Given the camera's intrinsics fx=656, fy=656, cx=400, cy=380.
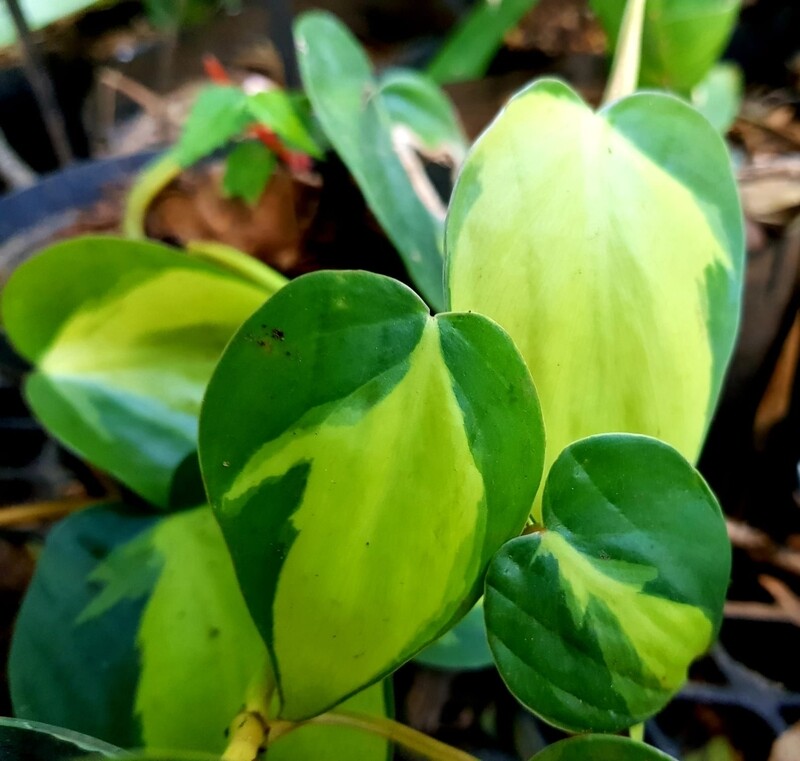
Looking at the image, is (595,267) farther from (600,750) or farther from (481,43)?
(481,43)

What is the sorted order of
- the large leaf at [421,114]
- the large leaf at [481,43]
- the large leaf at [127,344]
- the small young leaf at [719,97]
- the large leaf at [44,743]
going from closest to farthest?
the large leaf at [44,743] → the large leaf at [127,344] → the large leaf at [421,114] → the small young leaf at [719,97] → the large leaf at [481,43]

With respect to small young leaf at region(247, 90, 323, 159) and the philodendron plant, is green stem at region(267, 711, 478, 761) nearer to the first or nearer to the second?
the philodendron plant

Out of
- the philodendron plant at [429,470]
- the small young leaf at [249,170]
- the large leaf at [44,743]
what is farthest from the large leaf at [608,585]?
the small young leaf at [249,170]

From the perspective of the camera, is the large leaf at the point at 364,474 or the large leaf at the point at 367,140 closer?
the large leaf at the point at 364,474

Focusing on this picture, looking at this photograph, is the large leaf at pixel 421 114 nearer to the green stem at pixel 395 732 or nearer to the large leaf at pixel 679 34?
the large leaf at pixel 679 34

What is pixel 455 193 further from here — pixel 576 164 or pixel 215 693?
pixel 215 693

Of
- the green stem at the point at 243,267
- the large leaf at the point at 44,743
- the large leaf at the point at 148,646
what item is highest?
the green stem at the point at 243,267

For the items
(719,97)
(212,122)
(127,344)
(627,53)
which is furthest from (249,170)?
(719,97)
